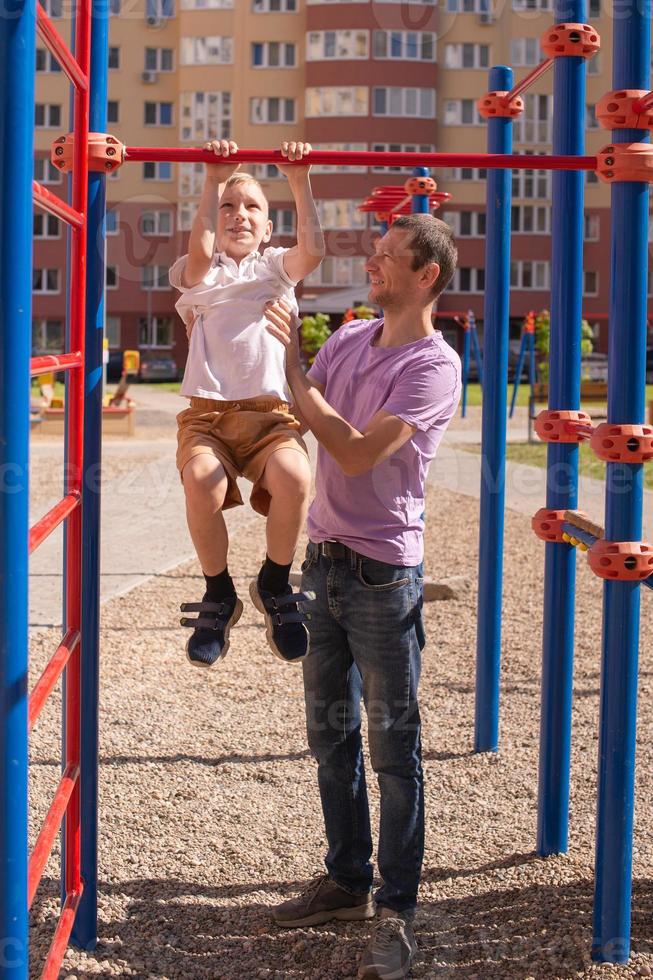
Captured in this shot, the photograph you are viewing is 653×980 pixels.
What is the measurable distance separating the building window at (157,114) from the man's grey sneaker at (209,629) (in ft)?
168

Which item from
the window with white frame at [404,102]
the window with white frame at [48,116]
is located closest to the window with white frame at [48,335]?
the window with white frame at [48,116]

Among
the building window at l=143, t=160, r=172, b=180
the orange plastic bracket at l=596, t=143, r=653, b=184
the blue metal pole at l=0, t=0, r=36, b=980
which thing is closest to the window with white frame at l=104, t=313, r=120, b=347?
the building window at l=143, t=160, r=172, b=180

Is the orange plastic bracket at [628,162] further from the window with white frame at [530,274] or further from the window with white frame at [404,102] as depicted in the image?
the window with white frame at [530,274]

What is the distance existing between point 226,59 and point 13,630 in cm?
5113

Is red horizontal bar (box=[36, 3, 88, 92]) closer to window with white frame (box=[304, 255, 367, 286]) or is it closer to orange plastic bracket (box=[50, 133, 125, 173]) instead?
orange plastic bracket (box=[50, 133, 125, 173])

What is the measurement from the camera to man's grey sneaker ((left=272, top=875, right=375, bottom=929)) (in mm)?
3764

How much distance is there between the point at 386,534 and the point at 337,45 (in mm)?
48363

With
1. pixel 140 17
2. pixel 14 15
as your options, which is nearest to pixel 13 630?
pixel 14 15

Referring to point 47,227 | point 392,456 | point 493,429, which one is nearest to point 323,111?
point 47,227

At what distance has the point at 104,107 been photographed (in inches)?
139

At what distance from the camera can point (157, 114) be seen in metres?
52.4

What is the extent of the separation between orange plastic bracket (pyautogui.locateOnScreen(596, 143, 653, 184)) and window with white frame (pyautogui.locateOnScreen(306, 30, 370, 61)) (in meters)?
47.5

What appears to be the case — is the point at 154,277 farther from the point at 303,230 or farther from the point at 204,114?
the point at 303,230

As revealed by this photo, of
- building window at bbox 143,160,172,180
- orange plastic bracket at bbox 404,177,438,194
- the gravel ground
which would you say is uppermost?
building window at bbox 143,160,172,180
